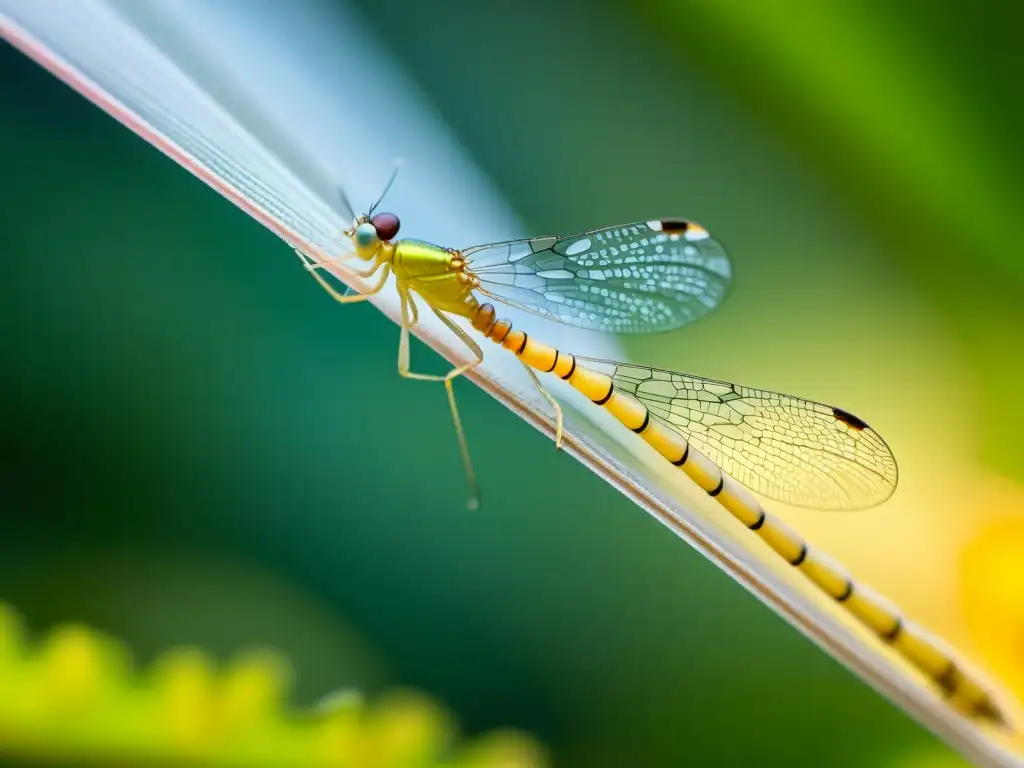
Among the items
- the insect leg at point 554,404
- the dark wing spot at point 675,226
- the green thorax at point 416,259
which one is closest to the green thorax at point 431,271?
the green thorax at point 416,259

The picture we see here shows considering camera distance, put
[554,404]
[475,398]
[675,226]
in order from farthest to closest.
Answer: [475,398]
[675,226]
[554,404]

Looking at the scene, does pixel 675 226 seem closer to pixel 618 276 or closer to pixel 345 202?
pixel 618 276

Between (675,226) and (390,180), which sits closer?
(390,180)

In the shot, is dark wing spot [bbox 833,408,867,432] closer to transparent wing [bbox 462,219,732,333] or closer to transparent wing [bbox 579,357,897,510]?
transparent wing [bbox 579,357,897,510]

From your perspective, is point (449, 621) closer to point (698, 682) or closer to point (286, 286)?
point (698, 682)

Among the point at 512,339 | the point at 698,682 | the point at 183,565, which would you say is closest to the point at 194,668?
the point at 183,565

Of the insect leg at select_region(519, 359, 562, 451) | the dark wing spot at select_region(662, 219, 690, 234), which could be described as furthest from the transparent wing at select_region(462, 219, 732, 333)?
the insect leg at select_region(519, 359, 562, 451)

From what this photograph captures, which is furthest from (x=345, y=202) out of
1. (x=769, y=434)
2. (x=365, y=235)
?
(x=769, y=434)
